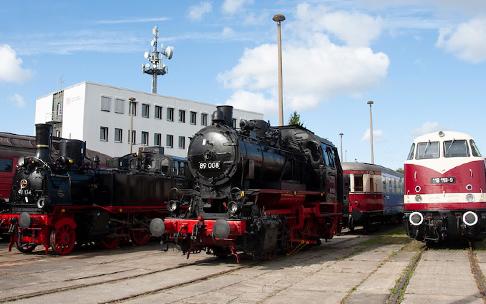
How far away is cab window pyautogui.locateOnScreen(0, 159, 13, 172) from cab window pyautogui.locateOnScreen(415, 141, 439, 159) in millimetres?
14446

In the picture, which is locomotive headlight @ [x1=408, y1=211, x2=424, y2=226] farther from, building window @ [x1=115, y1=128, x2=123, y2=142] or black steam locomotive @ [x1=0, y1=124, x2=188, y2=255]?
building window @ [x1=115, y1=128, x2=123, y2=142]

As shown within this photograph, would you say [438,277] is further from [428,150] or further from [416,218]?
[428,150]

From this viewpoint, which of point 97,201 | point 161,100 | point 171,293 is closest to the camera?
point 171,293

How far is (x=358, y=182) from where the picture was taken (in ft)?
69.7

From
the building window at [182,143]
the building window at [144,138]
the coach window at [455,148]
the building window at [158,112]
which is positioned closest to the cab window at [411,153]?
the coach window at [455,148]

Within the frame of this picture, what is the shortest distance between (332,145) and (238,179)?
6.27m

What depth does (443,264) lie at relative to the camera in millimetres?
10992

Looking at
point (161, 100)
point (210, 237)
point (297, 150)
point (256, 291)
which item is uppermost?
point (161, 100)

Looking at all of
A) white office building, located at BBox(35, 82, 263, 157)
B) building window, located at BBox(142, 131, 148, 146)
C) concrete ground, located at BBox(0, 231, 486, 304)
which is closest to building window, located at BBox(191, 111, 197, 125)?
white office building, located at BBox(35, 82, 263, 157)

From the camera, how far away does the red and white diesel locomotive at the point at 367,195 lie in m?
20.5

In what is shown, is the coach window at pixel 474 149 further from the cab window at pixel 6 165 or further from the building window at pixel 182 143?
the building window at pixel 182 143

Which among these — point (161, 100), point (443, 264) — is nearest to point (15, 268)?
point (443, 264)

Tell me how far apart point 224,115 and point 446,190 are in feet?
22.0

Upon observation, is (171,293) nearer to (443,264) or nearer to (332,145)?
(443,264)
